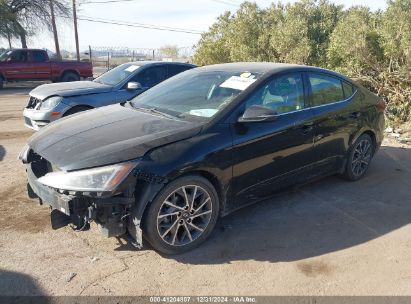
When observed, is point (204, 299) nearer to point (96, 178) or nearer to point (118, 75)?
point (96, 178)

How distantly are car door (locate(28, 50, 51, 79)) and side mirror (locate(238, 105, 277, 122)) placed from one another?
15.8 m

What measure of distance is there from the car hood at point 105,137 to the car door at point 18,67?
48.4 feet

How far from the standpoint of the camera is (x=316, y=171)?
4359 millimetres

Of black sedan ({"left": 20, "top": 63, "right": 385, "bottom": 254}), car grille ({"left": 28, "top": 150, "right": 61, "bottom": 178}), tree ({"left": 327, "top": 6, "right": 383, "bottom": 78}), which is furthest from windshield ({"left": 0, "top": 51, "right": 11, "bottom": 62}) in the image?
car grille ({"left": 28, "top": 150, "right": 61, "bottom": 178})

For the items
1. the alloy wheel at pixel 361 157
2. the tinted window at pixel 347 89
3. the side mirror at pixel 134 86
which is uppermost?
the tinted window at pixel 347 89

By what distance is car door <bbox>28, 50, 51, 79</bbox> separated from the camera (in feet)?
55.2

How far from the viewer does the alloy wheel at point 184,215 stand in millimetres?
3137

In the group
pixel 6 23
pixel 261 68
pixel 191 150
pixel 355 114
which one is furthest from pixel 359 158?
pixel 6 23

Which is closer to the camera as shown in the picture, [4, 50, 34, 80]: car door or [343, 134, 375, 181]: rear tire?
[343, 134, 375, 181]: rear tire

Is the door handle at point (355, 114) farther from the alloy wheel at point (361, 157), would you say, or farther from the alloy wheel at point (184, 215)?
the alloy wheel at point (184, 215)

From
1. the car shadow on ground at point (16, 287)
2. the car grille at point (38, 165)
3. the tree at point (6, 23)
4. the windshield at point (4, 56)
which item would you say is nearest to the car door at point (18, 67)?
the windshield at point (4, 56)

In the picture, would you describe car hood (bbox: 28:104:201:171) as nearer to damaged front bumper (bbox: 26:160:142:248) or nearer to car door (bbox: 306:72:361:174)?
damaged front bumper (bbox: 26:160:142:248)

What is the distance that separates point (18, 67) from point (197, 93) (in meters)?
15.4

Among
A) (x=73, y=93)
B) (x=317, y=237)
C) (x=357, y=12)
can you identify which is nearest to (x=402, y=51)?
(x=357, y=12)
